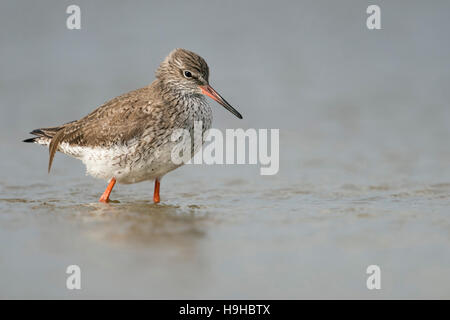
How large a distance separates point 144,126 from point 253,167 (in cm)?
351

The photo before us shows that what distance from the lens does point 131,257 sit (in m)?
6.41

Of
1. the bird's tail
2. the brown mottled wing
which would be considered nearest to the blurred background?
the bird's tail

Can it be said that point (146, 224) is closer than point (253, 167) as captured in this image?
Yes

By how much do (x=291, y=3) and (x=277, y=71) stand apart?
3.72 metres

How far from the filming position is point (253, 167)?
11797mm

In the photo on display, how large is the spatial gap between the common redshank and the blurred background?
64 centimetres

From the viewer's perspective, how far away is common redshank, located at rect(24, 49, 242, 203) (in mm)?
8742

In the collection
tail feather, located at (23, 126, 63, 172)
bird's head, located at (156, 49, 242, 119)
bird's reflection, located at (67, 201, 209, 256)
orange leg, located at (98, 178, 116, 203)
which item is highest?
bird's head, located at (156, 49, 242, 119)

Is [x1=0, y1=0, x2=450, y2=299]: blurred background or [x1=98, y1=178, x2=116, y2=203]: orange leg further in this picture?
[x1=98, y1=178, x2=116, y2=203]: orange leg

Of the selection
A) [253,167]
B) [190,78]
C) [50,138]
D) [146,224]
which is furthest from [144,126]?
[253,167]

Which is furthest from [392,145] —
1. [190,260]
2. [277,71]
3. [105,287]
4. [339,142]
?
[105,287]

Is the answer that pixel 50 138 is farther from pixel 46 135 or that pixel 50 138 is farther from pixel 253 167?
pixel 253 167

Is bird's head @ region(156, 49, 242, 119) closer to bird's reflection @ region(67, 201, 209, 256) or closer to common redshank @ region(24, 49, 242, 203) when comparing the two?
common redshank @ region(24, 49, 242, 203)
